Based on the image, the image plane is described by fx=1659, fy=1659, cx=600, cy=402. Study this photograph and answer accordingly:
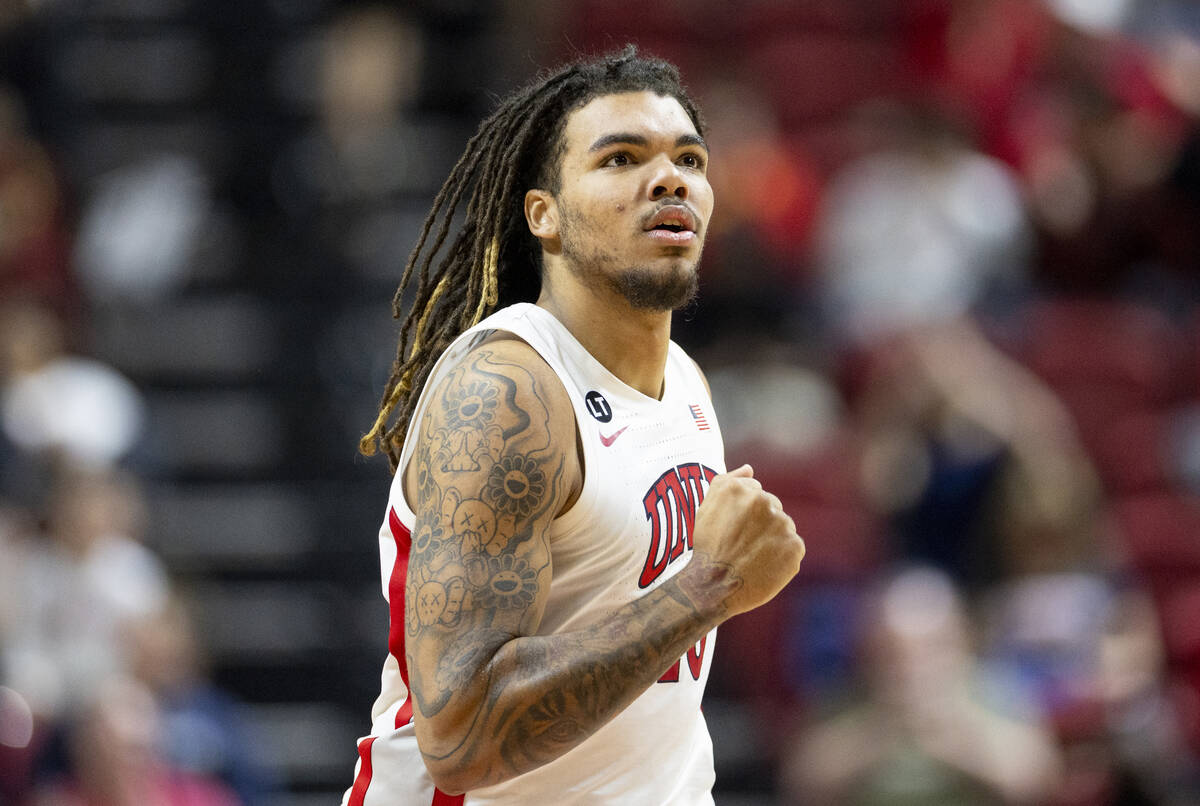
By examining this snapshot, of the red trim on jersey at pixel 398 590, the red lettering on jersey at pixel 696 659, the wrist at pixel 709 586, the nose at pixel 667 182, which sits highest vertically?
the nose at pixel 667 182

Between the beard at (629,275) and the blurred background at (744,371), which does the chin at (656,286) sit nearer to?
the beard at (629,275)

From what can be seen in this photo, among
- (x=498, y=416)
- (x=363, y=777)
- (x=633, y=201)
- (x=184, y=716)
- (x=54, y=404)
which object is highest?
(x=633, y=201)

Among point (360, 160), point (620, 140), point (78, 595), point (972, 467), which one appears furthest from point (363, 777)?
point (360, 160)

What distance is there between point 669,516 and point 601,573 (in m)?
0.18

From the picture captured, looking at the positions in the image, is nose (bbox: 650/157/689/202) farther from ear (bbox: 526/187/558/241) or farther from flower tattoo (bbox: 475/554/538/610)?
flower tattoo (bbox: 475/554/538/610)

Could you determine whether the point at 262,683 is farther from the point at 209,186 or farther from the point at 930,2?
the point at 930,2

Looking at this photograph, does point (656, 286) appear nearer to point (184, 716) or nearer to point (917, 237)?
point (184, 716)

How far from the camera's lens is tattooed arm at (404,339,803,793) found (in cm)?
280

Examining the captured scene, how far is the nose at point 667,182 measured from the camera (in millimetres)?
3229

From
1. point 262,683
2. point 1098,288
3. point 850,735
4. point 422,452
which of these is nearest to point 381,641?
point 262,683

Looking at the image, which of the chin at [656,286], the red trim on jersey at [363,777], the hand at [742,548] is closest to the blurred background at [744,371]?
the red trim on jersey at [363,777]

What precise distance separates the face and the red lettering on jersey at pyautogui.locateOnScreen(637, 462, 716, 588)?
351mm

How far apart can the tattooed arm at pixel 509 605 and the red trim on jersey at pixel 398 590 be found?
19 centimetres

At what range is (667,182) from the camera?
323 cm
